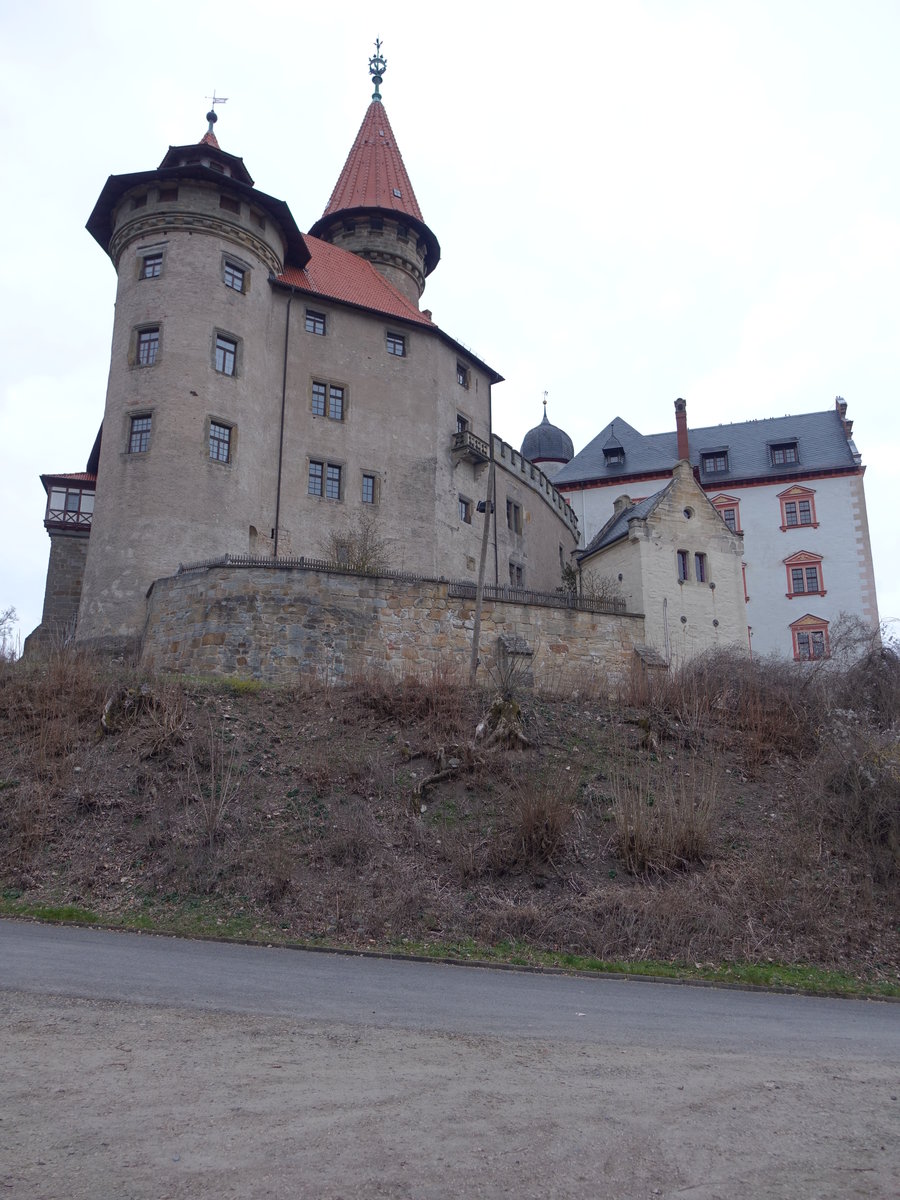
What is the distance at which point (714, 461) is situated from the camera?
49812mm

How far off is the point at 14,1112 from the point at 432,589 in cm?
2105

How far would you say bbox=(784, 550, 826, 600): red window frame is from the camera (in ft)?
150

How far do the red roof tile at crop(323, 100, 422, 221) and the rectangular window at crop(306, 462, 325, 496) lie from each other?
52.1 feet

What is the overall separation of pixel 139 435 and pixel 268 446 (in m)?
4.64

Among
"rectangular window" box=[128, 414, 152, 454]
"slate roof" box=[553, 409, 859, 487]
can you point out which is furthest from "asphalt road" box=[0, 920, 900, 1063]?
"slate roof" box=[553, 409, 859, 487]

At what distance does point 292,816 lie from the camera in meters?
16.3

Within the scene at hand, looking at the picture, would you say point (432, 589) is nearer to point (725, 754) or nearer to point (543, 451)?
point (725, 754)

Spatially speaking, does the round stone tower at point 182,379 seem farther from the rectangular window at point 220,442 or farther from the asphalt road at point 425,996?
the asphalt road at point 425,996

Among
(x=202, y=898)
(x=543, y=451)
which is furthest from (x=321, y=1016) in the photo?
(x=543, y=451)

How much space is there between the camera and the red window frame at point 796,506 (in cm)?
4669

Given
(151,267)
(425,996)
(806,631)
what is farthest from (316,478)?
(425,996)

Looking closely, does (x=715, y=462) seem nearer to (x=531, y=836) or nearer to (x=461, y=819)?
(x=461, y=819)

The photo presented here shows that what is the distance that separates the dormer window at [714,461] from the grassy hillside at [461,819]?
2892cm

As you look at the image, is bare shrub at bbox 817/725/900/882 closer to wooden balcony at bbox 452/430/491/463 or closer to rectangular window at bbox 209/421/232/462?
rectangular window at bbox 209/421/232/462
